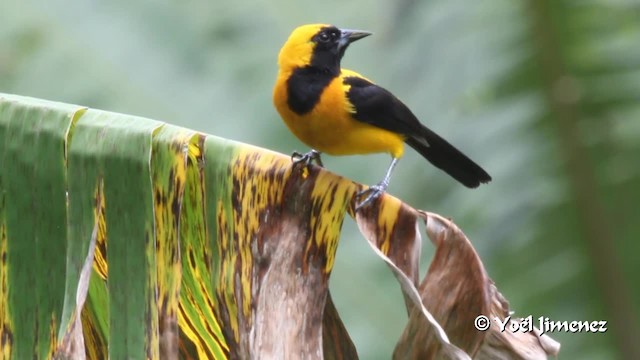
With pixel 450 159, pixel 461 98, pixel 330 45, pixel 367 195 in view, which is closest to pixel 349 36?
pixel 330 45

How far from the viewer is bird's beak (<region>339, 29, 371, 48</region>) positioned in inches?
158

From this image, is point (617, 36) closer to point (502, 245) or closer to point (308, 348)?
point (502, 245)

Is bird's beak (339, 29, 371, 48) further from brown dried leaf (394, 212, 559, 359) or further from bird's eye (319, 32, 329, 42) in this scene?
brown dried leaf (394, 212, 559, 359)

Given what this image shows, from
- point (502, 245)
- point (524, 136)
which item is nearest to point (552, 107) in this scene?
point (524, 136)

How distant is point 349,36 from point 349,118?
546 millimetres

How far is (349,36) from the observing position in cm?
405

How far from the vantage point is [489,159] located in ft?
12.6

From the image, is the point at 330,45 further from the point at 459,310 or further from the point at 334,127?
the point at 459,310

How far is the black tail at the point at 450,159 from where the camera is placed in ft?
11.7

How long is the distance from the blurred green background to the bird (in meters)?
0.26

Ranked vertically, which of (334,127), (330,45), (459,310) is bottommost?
(459,310)

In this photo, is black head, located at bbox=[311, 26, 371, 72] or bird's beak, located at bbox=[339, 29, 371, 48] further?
bird's beak, located at bbox=[339, 29, 371, 48]

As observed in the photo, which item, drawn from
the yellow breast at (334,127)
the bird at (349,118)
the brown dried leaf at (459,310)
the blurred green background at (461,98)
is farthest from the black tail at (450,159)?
the brown dried leaf at (459,310)

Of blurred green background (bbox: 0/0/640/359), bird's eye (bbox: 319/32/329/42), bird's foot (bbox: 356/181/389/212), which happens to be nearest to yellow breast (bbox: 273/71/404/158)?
bird's eye (bbox: 319/32/329/42)
